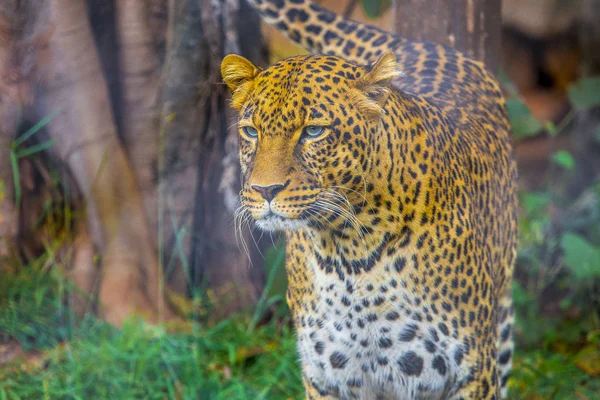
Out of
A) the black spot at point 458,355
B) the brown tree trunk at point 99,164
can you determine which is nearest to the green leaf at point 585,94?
the brown tree trunk at point 99,164

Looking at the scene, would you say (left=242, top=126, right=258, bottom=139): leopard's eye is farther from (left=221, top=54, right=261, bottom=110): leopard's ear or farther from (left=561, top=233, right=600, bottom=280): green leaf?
(left=561, top=233, right=600, bottom=280): green leaf

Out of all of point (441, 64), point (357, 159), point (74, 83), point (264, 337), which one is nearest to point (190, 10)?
point (74, 83)

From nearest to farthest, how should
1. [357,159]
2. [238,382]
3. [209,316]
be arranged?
1. [357,159]
2. [238,382]
3. [209,316]

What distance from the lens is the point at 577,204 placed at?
8289 mm

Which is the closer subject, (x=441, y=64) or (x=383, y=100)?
(x=383, y=100)

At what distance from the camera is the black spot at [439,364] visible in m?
4.39

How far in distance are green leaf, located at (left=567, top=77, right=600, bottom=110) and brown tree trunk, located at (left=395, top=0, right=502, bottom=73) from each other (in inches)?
75.0

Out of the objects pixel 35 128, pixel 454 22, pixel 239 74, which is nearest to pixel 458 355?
pixel 239 74

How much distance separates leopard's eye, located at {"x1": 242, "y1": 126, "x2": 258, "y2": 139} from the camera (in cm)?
398

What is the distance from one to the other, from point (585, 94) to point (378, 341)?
451 centimetres

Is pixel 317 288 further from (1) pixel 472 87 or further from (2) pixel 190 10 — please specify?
(2) pixel 190 10

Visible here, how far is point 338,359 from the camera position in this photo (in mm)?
4469

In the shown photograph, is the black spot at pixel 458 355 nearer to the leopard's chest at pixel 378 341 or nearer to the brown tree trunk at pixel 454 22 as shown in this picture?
the leopard's chest at pixel 378 341

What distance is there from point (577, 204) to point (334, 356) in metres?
4.62
